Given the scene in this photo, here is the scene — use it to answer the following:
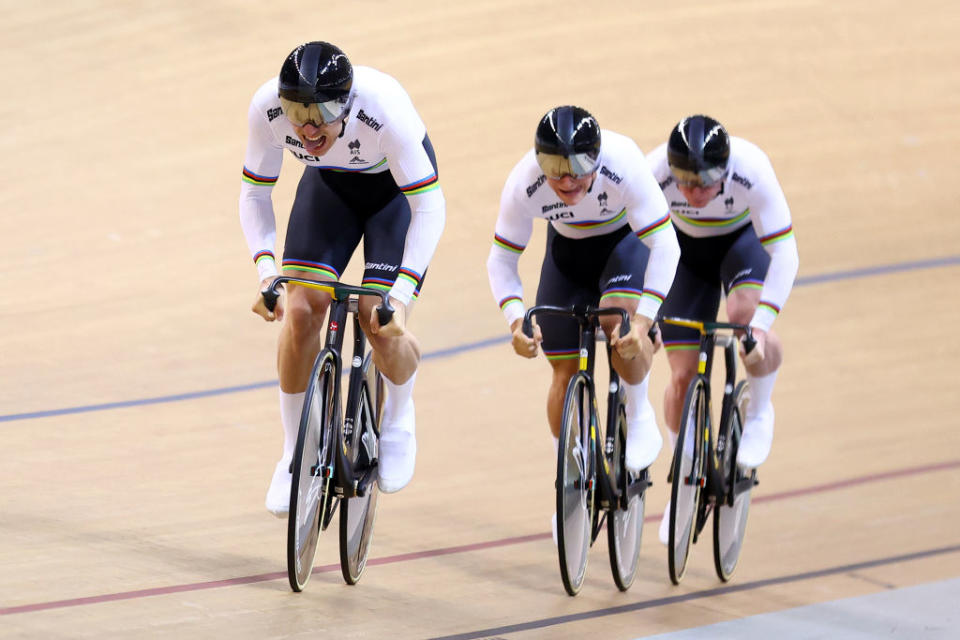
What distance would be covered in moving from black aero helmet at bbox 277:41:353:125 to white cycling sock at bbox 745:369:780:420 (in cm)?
157

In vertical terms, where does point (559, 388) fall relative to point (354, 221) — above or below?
below

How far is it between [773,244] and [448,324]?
2161mm

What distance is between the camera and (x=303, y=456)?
9.30 ft

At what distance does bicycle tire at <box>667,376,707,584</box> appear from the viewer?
3.31 meters

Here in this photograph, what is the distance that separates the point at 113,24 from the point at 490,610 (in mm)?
5262

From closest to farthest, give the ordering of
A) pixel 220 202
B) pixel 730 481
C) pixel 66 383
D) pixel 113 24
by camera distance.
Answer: pixel 730 481, pixel 66 383, pixel 220 202, pixel 113 24

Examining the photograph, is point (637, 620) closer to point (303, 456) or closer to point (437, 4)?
point (303, 456)

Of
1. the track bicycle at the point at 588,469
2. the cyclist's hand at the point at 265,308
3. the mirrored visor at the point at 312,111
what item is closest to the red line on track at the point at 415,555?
the track bicycle at the point at 588,469

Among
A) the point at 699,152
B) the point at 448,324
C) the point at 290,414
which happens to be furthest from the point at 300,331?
the point at 448,324

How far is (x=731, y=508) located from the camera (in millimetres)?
3703

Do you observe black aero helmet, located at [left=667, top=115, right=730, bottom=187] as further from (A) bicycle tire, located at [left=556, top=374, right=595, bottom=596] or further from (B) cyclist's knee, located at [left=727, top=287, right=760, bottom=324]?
(A) bicycle tire, located at [left=556, top=374, right=595, bottom=596]

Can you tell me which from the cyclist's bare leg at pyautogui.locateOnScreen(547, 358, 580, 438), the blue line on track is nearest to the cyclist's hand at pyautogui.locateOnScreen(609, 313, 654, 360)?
the cyclist's bare leg at pyautogui.locateOnScreen(547, 358, 580, 438)

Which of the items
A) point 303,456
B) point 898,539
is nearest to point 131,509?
point 303,456

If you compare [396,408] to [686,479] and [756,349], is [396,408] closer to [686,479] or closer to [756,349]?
[686,479]
